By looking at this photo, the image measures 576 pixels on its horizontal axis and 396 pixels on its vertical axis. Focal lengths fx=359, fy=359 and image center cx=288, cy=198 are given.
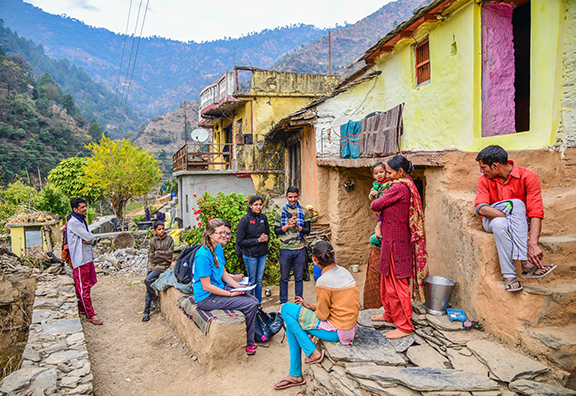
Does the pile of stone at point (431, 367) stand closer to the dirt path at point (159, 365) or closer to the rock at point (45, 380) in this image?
the dirt path at point (159, 365)

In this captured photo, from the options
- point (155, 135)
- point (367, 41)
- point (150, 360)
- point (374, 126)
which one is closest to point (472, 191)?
point (374, 126)

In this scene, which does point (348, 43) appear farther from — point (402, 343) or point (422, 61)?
point (402, 343)

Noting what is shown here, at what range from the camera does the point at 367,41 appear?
85.2 m

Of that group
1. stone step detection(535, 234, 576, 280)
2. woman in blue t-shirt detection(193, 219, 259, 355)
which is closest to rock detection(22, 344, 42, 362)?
woman in blue t-shirt detection(193, 219, 259, 355)

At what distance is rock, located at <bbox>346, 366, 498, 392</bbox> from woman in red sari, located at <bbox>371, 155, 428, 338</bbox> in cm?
65

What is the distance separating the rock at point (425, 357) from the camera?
3334 millimetres

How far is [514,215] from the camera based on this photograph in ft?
11.1

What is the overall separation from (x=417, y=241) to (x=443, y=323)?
2.90 ft

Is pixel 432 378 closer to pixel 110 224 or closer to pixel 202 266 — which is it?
pixel 202 266

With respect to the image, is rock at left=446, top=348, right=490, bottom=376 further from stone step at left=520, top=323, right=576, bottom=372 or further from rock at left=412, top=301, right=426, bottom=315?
rock at left=412, top=301, right=426, bottom=315

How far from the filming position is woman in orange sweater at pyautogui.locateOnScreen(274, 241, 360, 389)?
3.34 meters

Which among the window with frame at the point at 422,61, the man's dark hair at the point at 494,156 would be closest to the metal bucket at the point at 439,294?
the man's dark hair at the point at 494,156

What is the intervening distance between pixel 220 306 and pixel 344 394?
1.81 metres

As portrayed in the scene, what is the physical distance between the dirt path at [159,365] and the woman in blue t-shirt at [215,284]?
0.37m
